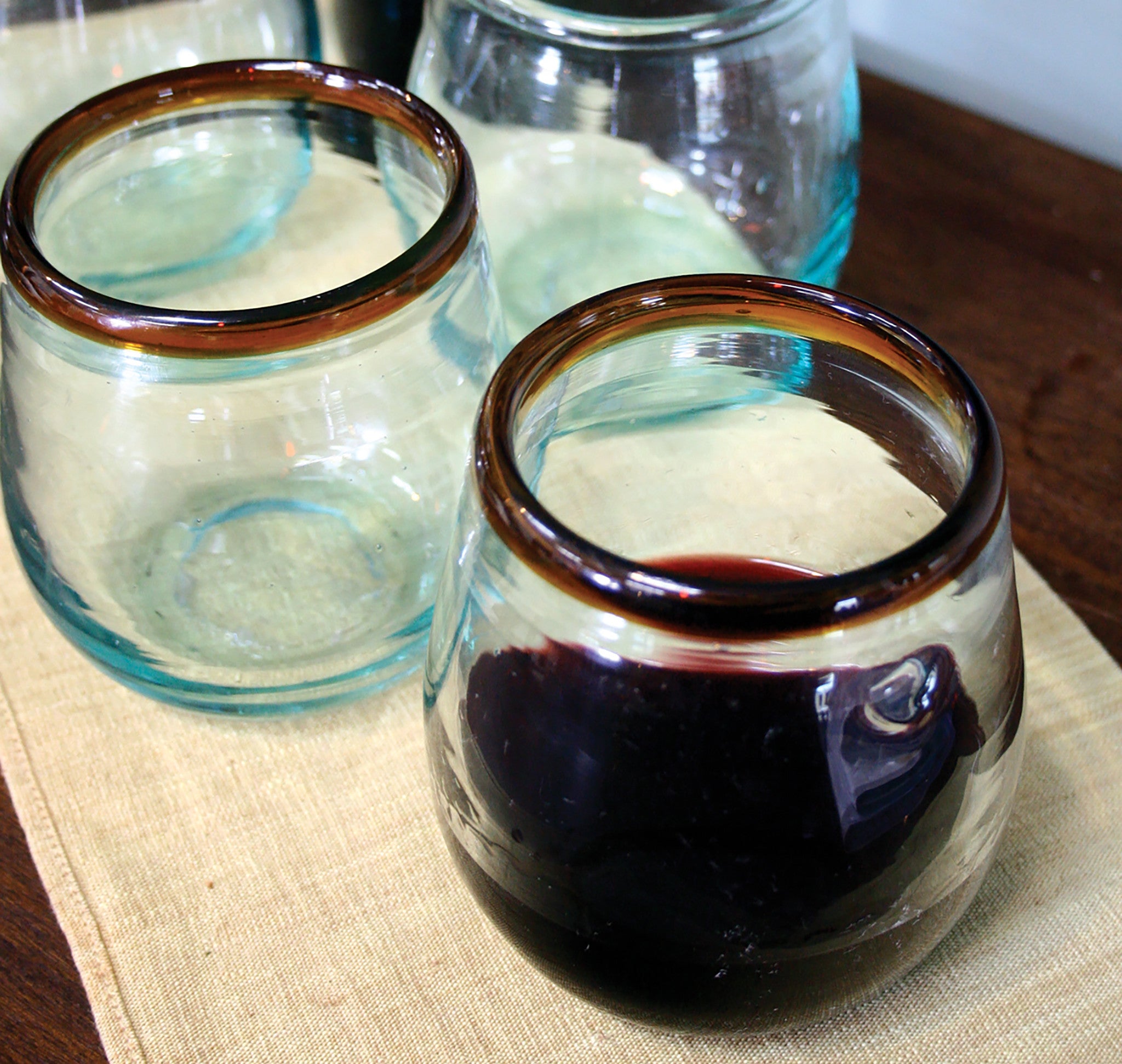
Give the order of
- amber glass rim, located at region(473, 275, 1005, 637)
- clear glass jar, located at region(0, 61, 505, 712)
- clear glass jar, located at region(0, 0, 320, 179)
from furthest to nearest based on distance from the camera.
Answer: clear glass jar, located at region(0, 0, 320, 179)
clear glass jar, located at region(0, 61, 505, 712)
amber glass rim, located at region(473, 275, 1005, 637)

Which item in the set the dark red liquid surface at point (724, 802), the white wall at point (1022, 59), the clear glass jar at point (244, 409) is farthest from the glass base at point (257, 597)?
Answer: the white wall at point (1022, 59)

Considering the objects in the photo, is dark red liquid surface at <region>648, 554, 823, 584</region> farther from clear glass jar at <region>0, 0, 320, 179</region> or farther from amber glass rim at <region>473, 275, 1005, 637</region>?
clear glass jar at <region>0, 0, 320, 179</region>

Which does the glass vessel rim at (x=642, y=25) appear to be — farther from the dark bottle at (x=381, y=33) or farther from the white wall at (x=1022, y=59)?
the white wall at (x=1022, y=59)

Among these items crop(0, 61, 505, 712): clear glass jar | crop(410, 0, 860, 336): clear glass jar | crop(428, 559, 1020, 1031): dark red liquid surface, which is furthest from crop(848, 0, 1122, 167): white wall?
crop(428, 559, 1020, 1031): dark red liquid surface

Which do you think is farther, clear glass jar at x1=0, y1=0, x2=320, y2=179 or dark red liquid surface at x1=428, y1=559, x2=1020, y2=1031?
clear glass jar at x1=0, y1=0, x2=320, y2=179

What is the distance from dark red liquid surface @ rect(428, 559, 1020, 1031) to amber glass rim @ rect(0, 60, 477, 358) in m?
0.10

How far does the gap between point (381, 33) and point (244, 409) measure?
31cm

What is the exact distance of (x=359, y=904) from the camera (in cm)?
34

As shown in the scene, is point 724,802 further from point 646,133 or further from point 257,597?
point 646,133

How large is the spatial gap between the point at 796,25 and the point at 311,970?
0.36 metres

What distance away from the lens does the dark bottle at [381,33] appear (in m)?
0.58

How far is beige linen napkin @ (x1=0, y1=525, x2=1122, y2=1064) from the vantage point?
0.31 meters

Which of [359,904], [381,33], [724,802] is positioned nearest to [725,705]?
[724,802]

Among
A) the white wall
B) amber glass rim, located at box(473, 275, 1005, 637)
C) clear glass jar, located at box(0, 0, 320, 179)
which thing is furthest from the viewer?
the white wall
